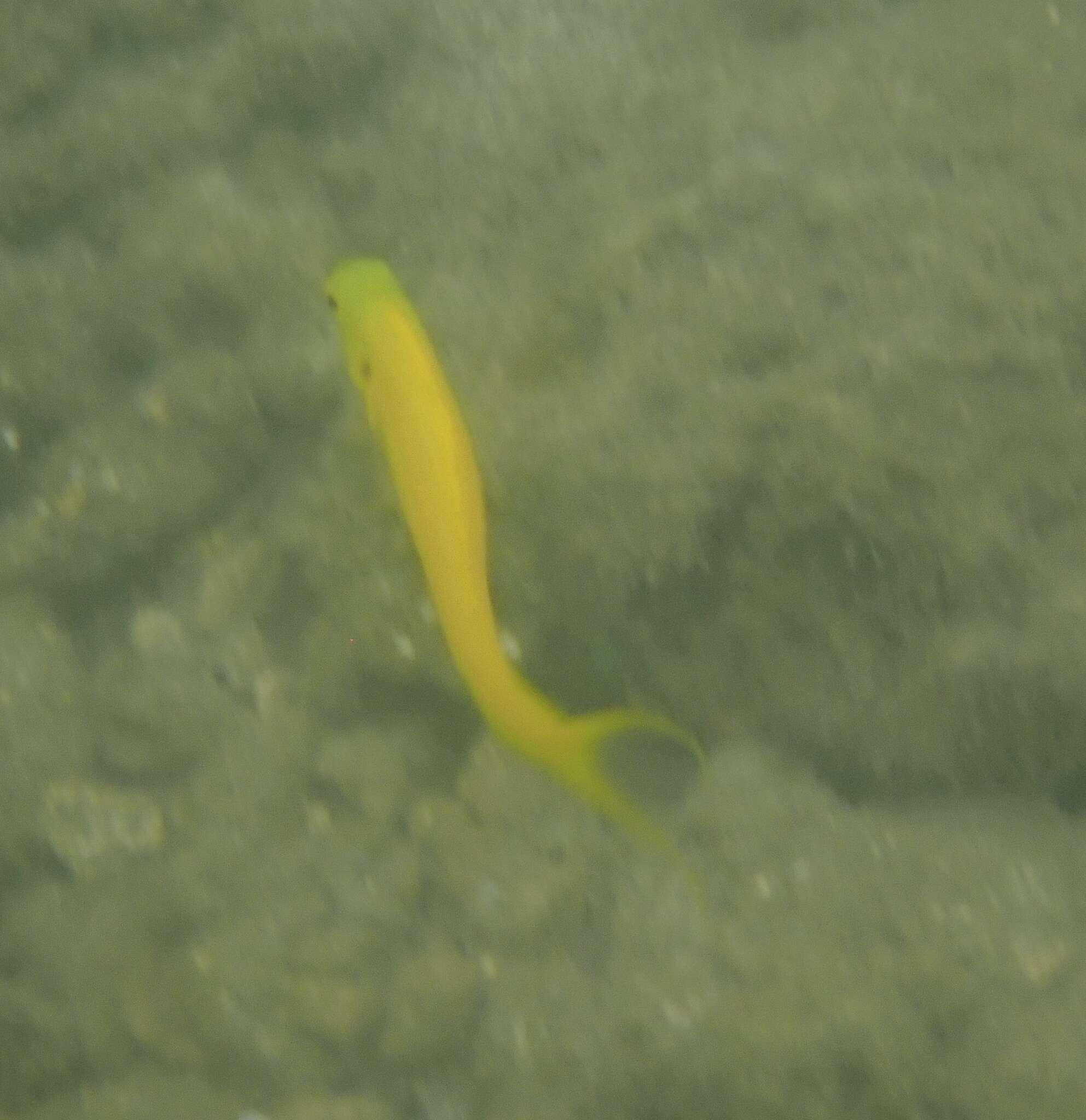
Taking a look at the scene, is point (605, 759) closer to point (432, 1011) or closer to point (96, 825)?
point (432, 1011)

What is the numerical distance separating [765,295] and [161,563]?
1.89 metres

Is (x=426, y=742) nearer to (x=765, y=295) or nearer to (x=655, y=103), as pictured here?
(x=765, y=295)

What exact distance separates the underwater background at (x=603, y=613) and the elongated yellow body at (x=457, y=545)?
0.17m

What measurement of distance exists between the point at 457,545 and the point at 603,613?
0.44m

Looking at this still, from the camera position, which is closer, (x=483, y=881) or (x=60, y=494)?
(x=483, y=881)

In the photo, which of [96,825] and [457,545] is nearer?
[457,545]

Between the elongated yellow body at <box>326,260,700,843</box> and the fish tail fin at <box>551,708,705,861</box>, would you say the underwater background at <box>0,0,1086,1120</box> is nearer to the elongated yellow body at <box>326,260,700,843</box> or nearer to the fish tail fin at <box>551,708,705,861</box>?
the fish tail fin at <box>551,708,705,861</box>

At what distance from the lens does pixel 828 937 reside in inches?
100.0

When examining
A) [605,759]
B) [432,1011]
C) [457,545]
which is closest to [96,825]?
[432,1011]

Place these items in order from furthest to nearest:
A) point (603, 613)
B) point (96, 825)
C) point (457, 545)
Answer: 1. point (96, 825)
2. point (603, 613)
3. point (457, 545)

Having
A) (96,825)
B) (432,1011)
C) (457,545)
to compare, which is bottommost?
(432,1011)

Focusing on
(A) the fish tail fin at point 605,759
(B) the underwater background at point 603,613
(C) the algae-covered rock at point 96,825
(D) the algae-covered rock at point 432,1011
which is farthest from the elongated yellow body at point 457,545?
(C) the algae-covered rock at point 96,825

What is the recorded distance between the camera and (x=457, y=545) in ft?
8.87

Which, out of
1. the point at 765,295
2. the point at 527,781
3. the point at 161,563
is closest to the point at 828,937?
the point at 527,781
